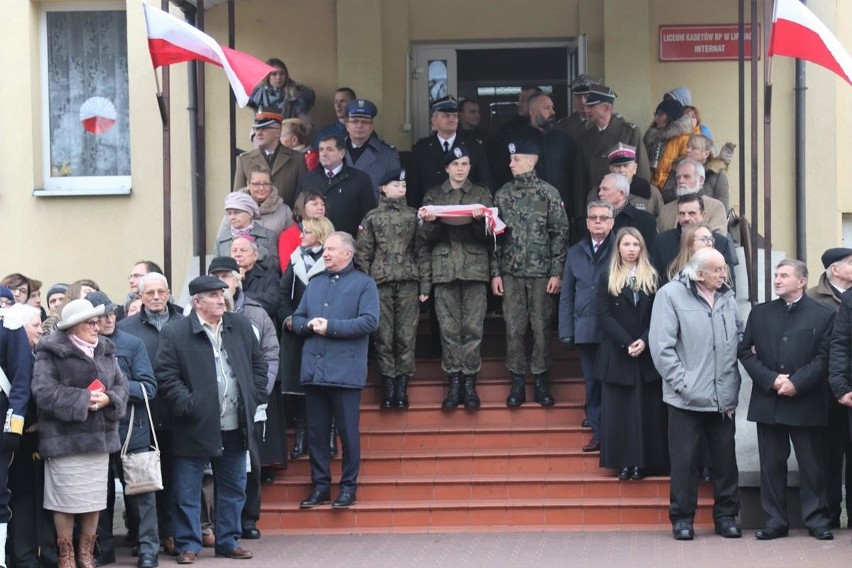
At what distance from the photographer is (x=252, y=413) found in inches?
417

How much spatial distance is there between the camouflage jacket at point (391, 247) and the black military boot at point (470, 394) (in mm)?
814

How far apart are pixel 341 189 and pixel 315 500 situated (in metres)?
2.82

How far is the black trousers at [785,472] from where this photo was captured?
1084cm

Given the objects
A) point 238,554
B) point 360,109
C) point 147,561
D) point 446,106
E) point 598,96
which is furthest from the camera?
point 598,96

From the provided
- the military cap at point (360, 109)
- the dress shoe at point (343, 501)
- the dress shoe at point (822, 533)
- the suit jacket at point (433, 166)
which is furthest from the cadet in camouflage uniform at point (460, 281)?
the dress shoe at point (822, 533)

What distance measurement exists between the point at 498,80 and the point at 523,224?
13.7 feet

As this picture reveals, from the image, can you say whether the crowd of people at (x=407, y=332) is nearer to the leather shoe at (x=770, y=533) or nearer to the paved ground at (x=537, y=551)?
the leather shoe at (x=770, y=533)

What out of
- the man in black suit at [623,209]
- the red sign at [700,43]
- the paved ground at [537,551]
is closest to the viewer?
the paved ground at [537,551]

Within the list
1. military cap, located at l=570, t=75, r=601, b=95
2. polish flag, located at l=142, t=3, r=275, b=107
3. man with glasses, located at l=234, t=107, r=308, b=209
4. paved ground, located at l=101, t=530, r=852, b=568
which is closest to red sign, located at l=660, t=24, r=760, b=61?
military cap, located at l=570, t=75, r=601, b=95

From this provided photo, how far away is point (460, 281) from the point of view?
12.4 metres

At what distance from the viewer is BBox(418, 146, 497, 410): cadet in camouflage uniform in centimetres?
1234

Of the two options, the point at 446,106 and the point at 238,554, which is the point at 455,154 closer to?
the point at 446,106

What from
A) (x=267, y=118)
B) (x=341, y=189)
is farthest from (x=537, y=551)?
(x=267, y=118)

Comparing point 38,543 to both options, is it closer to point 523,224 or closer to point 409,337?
point 409,337
